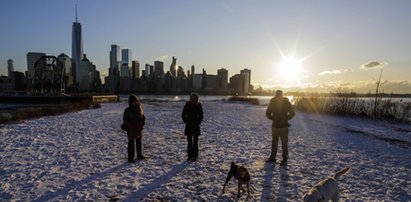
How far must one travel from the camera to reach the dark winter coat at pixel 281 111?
9.56 m

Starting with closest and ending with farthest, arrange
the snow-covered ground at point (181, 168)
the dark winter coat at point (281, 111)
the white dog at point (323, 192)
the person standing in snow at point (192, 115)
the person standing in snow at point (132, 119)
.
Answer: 1. the white dog at point (323, 192)
2. the snow-covered ground at point (181, 168)
3. the dark winter coat at point (281, 111)
4. the person standing in snow at point (132, 119)
5. the person standing in snow at point (192, 115)

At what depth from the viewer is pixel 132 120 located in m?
9.72

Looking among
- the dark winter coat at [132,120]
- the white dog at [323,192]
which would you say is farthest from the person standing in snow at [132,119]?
the white dog at [323,192]

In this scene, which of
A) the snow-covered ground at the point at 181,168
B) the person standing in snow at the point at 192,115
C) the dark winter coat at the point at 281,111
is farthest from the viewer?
the person standing in snow at the point at 192,115

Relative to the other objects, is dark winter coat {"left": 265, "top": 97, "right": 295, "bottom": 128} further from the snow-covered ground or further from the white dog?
the white dog

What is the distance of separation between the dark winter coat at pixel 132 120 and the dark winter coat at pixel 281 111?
4297 mm

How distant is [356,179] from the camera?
8.30 metres

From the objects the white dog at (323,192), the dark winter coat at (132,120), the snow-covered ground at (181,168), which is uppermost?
the dark winter coat at (132,120)

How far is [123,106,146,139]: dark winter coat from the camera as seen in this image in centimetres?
968

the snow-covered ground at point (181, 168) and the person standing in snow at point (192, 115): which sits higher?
the person standing in snow at point (192, 115)

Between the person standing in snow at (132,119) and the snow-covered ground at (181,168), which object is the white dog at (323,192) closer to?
the snow-covered ground at (181,168)

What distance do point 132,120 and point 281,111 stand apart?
4.77 metres

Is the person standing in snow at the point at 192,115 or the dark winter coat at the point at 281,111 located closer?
the dark winter coat at the point at 281,111

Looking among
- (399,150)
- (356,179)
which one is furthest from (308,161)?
(399,150)
